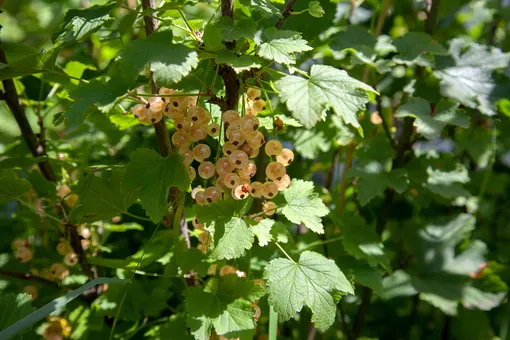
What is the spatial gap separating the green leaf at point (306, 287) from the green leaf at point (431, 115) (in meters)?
0.41

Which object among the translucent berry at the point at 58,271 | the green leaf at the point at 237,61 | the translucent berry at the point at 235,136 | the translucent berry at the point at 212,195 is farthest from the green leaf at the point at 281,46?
the translucent berry at the point at 58,271

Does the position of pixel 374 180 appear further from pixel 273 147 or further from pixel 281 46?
pixel 281 46

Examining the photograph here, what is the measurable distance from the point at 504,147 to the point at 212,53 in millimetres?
1220

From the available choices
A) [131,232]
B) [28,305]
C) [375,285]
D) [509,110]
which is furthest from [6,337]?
[509,110]

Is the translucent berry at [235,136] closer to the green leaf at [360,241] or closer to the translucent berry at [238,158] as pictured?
the translucent berry at [238,158]

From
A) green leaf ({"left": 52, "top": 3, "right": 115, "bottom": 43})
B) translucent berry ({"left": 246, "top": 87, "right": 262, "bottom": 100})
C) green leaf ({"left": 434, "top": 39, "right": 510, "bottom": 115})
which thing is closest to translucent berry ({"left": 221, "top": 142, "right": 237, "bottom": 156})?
translucent berry ({"left": 246, "top": 87, "right": 262, "bottom": 100})

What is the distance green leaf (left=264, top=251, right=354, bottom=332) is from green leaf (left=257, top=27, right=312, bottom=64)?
31 centimetres

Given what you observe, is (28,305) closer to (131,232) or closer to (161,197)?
(161,197)

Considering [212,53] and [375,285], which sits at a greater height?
[212,53]

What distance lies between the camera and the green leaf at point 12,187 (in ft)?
2.98

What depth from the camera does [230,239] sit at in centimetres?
73

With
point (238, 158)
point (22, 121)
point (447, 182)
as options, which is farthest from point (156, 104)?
point (447, 182)

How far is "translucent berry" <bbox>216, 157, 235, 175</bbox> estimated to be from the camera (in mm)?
755

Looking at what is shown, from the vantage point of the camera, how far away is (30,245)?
45.3 inches
